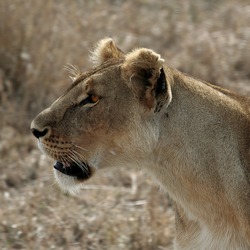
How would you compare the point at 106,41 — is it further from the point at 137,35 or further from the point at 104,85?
the point at 137,35

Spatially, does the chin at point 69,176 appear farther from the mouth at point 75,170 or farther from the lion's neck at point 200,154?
the lion's neck at point 200,154

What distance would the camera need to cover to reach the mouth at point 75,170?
3.92 meters

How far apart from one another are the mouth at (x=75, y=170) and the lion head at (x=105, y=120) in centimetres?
1

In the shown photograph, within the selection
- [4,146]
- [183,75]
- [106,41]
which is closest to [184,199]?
[183,75]

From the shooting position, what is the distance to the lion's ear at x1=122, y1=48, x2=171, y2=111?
3699 mm

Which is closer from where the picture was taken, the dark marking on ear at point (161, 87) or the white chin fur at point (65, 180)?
the dark marking on ear at point (161, 87)

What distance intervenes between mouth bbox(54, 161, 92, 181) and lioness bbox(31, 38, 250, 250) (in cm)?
2

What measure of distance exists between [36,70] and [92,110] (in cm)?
295

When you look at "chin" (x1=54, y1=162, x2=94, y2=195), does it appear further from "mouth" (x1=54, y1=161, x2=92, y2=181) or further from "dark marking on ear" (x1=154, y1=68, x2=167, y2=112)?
"dark marking on ear" (x1=154, y1=68, x2=167, y2=112)

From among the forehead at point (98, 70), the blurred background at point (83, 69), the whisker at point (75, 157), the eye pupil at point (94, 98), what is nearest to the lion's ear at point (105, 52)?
the forehead at point (98, 70)

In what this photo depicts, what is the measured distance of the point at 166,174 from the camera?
385 centimetres

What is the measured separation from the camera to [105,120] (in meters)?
3.82

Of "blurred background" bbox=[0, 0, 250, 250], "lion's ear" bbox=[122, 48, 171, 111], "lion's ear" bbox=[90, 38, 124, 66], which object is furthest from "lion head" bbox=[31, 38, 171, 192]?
"blurred background" bbox=[0, 0, 250, 250]

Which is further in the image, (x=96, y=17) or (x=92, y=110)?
(x=96, y=17)
